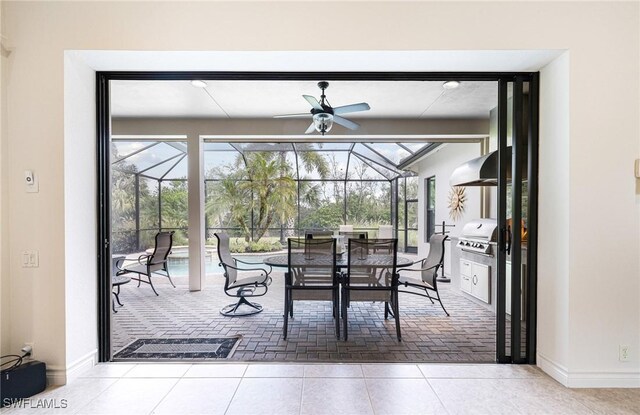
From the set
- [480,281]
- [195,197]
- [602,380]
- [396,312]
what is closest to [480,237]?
[480,281]

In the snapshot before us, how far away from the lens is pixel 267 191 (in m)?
8.23

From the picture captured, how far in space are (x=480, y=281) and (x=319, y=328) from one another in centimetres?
230

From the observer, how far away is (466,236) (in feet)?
14.6

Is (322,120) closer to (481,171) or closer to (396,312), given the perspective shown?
(481,171)

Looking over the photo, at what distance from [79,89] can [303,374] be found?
2.68 metres

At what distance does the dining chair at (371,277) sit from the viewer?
3.04 meters

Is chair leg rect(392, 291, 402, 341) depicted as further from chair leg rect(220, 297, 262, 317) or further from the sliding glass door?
chair leg rect(220, 297, 262, 317)

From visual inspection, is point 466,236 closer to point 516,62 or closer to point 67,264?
point 516,62

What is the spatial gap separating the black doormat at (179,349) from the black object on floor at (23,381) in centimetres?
54

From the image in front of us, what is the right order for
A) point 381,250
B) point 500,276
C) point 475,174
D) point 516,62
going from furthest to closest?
point 475,174 → point 381,250 → point 500,276 → point 516,62

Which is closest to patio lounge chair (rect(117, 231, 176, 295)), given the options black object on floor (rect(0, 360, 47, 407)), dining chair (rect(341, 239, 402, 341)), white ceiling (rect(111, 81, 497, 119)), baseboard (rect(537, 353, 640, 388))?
white ceiling (rect(111, 81, 497, 119))

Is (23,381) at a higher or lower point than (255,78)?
lower

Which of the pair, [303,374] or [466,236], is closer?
[303,374]

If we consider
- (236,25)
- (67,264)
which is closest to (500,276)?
(236,25)
